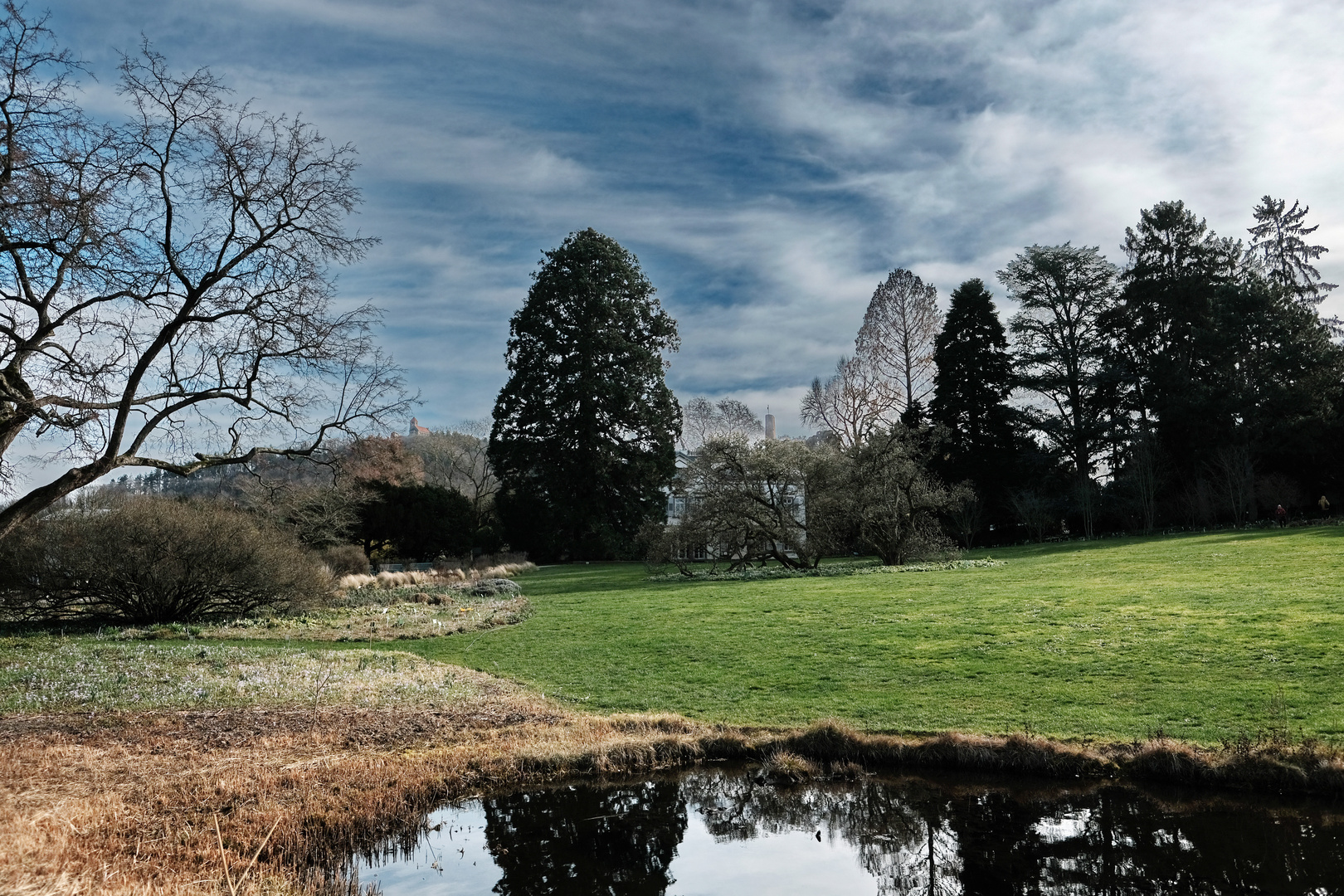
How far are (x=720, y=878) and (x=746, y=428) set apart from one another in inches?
1827

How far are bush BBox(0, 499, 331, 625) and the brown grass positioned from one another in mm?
9631

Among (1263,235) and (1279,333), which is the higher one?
(1263,235)

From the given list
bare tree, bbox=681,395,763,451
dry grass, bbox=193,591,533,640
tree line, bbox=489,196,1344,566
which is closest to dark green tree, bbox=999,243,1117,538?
tree line, bbox=489,196,1344,566

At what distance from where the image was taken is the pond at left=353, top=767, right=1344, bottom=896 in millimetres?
5477

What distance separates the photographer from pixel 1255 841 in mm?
5777

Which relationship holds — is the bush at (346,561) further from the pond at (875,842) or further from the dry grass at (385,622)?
the pond at (875,842)

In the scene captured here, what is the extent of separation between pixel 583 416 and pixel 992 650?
33.1 meters

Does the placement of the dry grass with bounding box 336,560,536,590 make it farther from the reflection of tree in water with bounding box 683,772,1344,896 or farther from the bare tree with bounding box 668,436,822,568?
the reflection of tree in water with bounding box 683,772,1344,896

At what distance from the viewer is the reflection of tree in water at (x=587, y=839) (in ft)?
18.5

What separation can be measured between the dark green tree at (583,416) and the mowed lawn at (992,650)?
883 inches

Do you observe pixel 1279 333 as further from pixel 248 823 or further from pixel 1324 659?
pixel 248 823

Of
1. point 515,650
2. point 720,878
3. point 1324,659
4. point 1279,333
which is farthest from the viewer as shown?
point 1279,333

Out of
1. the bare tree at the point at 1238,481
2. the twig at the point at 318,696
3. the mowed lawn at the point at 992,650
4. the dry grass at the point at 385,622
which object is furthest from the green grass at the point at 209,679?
the bare tree at the point at 1238,481

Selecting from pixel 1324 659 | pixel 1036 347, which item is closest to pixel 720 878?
pixel 1324 659
